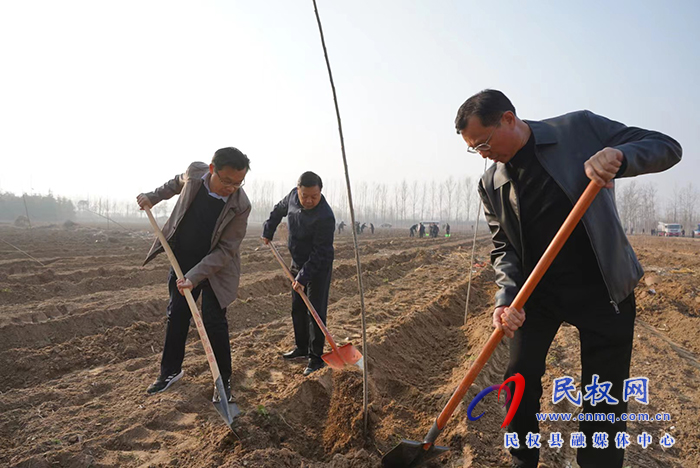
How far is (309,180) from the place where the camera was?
3.65m

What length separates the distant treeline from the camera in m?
49.6

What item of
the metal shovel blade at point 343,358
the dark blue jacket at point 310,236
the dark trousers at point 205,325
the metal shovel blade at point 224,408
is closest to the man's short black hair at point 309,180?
the dark blue jacket at point 310,236

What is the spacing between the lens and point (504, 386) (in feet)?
6.88

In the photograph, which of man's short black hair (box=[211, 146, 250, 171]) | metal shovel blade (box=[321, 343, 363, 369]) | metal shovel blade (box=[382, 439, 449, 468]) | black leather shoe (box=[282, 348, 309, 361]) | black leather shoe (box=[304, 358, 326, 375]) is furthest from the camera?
black leather shoe (box=[282, 348, 309, 361])

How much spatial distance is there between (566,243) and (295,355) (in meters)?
2.98

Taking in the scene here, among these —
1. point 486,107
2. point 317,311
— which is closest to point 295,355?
point 317,311

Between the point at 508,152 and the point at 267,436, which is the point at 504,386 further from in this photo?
the point at 267,436

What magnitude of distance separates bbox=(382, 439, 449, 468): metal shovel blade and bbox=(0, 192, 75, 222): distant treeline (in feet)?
195

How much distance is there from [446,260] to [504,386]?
12.9 meters

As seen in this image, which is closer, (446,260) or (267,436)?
(267,436)

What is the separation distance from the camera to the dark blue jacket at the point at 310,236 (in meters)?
3.74

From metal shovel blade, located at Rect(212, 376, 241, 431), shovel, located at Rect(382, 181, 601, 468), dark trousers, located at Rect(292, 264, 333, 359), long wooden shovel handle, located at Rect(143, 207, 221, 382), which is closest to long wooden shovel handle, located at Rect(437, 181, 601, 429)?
shovel, located at Rect(382, 181, 601, 468)

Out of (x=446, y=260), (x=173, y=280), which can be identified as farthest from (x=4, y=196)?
(x=173, y=280)

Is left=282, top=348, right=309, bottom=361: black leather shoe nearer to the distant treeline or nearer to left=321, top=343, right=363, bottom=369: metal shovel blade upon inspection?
left=321, top=343, right=363, bottom=369: metal shovel blade
